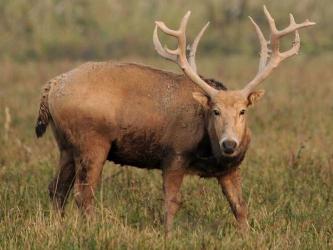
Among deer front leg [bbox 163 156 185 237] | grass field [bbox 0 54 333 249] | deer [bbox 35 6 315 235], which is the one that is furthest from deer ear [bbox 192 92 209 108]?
grass field [bbox 0 54 333 249]

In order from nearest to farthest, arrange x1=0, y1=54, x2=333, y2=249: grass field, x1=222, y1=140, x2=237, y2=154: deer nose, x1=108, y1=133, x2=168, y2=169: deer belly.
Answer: x1=0, y1=54, x2=333, y2=249: grass field, x1=222, y1=140, x2=237, y2=154: deer nose, x1=108, y1=133, x2=168, y2=169: deer belly

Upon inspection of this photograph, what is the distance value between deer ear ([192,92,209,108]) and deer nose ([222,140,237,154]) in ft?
1.98

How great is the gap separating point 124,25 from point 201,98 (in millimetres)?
22822

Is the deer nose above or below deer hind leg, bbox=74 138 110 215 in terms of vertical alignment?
above

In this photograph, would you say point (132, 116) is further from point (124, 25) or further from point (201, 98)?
point (124, 25)

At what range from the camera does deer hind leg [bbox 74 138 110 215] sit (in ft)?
24.0

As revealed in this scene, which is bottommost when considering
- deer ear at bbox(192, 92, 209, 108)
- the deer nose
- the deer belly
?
the deer belly

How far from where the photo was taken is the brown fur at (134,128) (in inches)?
284

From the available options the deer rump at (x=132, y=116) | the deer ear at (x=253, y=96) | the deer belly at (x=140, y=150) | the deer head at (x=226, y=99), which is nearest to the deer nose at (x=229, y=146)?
the deer head at (x=226, y=99)

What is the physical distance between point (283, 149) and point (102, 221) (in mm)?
4534

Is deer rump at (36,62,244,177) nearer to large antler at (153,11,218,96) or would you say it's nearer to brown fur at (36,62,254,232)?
brown fur at (36,62,254,232)

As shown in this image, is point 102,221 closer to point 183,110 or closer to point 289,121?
point 183,110

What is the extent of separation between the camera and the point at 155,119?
24.3 feet

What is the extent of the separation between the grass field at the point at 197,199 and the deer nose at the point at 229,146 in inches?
27.0
